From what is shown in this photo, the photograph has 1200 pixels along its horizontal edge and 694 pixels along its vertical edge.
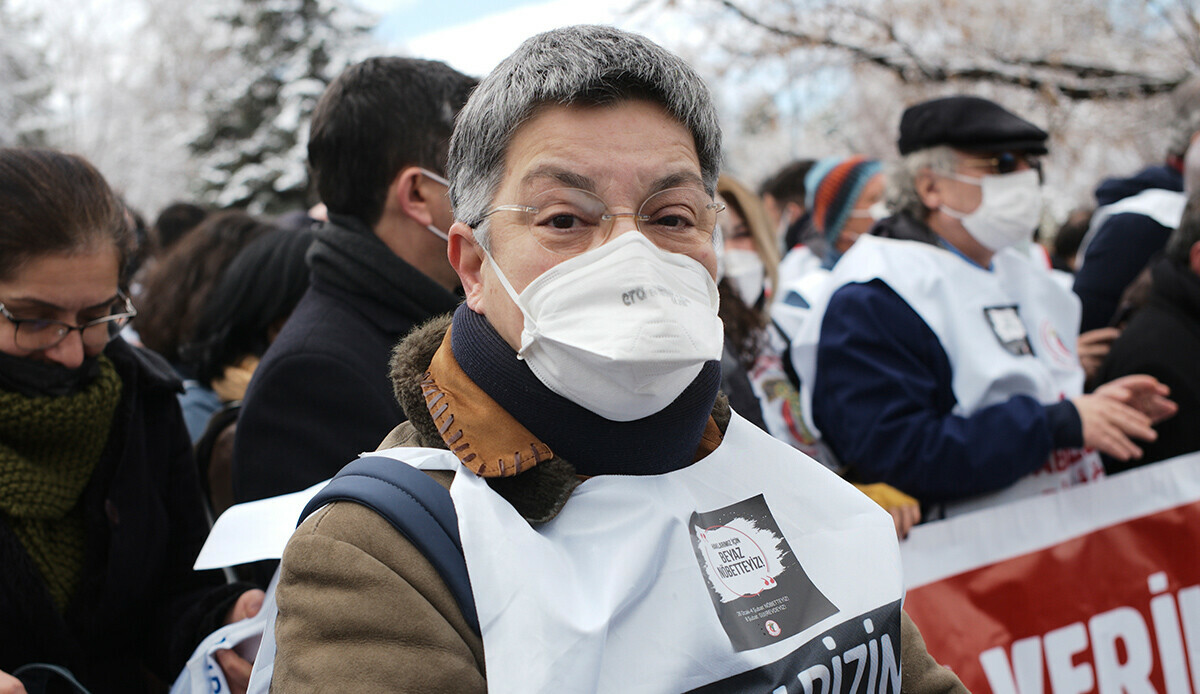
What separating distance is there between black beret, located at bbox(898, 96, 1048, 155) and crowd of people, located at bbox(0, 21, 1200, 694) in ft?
0.05

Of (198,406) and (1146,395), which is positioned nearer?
(1146,395)

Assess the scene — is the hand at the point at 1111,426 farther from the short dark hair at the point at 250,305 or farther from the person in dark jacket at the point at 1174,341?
the short dark hair at the point at 250,305

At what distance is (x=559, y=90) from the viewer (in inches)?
61.2

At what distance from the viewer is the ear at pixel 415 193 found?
2527 millimetres

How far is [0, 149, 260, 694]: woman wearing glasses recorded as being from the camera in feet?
7.13

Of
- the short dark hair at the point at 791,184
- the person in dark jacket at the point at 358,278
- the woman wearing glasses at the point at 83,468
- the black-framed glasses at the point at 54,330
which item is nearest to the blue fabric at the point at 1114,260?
the short dark hair at the point at 791,184

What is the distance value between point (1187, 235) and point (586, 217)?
316 cm

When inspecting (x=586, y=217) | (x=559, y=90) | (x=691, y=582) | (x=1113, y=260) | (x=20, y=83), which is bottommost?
(x=20, y=83)

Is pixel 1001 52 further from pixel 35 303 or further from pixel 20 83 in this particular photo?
pixel 20 83

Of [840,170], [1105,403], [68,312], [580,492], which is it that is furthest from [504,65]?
[840,170]

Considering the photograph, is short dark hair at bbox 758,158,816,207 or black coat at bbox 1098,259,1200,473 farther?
short dark hair at bbox 758,158,816,207

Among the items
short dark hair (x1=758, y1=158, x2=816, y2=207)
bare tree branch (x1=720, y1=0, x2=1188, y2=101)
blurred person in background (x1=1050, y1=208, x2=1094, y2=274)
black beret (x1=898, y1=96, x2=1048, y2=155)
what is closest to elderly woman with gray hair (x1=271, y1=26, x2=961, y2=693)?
black beret (x1=898, y1=96, x2=1048, y2=155)

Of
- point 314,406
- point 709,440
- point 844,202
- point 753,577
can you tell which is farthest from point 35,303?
point 844,202

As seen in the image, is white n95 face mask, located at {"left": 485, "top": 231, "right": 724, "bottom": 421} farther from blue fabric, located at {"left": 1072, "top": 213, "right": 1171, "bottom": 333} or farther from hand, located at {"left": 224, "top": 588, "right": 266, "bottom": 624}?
blue fabric, located at {"left": 1072, "top": 213, "right": 1171, "bottom": 333}
